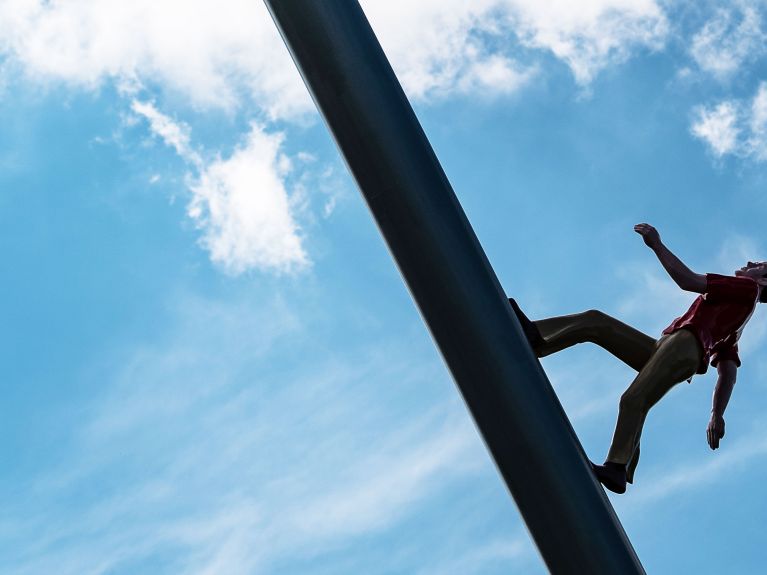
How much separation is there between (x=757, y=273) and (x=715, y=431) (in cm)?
123

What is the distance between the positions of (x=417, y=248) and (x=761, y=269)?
9.91ft

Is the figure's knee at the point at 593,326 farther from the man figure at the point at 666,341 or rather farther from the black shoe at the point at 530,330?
the black shoe at the point at 530,330

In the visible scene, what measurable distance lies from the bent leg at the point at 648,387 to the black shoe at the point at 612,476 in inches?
2.3

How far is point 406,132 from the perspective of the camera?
22.2 feet

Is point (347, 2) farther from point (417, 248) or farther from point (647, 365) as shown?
point (647, 365)

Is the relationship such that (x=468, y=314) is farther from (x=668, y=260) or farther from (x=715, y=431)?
(x=715, y=431)

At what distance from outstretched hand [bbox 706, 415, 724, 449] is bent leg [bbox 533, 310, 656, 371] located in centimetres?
88

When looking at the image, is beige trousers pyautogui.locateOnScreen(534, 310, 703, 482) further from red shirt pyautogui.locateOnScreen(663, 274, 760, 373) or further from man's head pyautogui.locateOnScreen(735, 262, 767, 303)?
man's head pyautogui.locateOnScreen(735, 262, 767, 303)

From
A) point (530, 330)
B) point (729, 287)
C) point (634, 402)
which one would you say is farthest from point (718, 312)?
point (530, 330)

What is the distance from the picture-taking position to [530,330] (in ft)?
23.5

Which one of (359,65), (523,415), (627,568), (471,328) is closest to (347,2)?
(359,65)

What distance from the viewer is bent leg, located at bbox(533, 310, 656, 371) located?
739cm

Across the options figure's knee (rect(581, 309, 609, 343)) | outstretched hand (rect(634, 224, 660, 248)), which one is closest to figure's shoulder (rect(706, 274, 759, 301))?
outstretched hand (rect(634, 224, 660, 248))

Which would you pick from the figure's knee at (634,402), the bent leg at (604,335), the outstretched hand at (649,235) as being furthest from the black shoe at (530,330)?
Result: the outstretched hand at (649,235)
